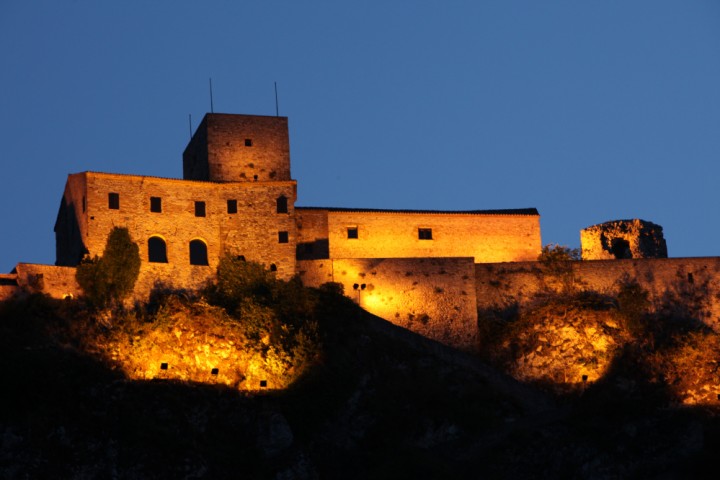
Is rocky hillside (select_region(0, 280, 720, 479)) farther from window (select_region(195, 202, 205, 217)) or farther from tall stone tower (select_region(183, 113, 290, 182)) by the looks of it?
tall stone tower (select_region(183, 113, 290, 182))

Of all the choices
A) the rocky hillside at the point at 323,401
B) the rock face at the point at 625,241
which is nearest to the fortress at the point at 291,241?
the rock face at the point at 625,241

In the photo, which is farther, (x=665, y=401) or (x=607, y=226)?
(x=607, y=226)

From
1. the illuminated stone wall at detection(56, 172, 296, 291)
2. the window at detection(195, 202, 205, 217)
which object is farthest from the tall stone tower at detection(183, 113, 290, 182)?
the window at detection(195, 202, 205, 217)

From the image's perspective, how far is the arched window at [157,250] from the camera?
7873 cm

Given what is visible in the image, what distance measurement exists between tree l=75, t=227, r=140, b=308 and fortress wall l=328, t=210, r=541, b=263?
1241 cm

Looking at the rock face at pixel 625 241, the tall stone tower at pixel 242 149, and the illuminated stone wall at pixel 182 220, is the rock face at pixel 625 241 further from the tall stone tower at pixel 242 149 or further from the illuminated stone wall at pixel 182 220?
the illuminated stone wall at pixel 182 220

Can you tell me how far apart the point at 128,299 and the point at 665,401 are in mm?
26740

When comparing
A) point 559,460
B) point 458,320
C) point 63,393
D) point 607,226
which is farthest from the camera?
point 607,226

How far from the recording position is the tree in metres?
70.1

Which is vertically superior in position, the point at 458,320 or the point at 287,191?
the point at 287,191

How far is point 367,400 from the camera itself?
224 ft

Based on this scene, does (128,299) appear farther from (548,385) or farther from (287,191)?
(548,385)

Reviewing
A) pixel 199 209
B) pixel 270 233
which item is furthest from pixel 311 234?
pixel 199 209

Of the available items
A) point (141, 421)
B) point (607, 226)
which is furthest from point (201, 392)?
point (607, 226)
